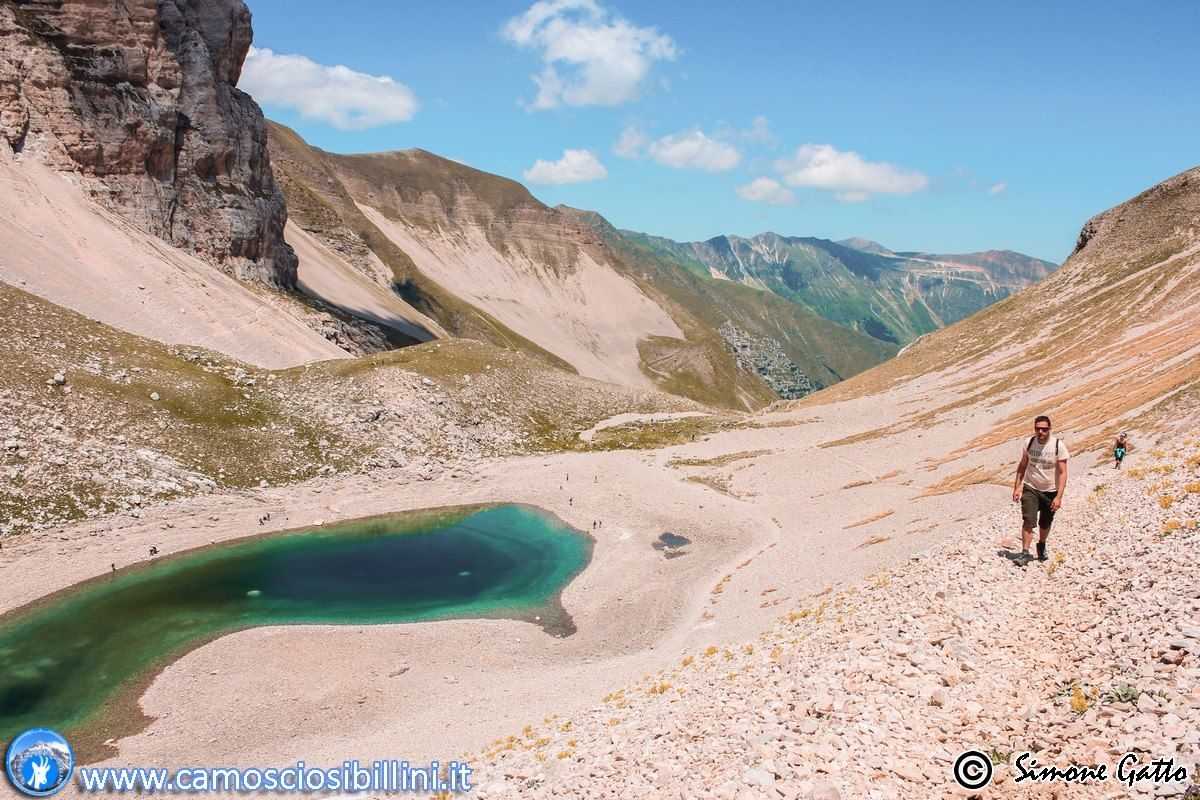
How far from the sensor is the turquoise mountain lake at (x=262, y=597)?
31.1m

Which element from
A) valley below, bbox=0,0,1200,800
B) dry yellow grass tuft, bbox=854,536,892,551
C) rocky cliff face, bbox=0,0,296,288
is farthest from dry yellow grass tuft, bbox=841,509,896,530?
rocky cliff face, bbox=0,0,296,288

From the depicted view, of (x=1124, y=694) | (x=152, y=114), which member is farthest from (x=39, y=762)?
(x=152, y=114)

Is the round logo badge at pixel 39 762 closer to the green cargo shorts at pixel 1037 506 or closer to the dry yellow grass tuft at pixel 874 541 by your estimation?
the green cargo shorts at pixel 1037 506

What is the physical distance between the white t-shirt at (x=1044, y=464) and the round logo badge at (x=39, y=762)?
34.6 m

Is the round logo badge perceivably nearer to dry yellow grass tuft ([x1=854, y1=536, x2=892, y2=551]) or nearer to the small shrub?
the small shrub

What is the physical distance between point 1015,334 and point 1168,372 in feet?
211

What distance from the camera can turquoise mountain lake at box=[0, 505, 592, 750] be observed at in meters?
31.1

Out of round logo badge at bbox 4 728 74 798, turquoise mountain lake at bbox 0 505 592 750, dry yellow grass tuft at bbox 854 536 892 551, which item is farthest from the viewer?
dry yellow grass tuft at bbox 854 536 892 551

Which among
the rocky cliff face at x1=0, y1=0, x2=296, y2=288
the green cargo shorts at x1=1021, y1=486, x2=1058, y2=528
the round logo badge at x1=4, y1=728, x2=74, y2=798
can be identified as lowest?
the round logo badge at x1=4, y1=728, x2=74, y2=798

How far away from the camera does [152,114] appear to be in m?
92.7

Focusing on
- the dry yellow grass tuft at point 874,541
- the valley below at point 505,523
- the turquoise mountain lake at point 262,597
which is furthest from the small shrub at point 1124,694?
the turquoise mountain lake at point 262,597

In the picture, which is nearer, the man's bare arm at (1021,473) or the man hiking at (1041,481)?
the man hiking at (1041,481)

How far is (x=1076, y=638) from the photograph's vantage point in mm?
15516

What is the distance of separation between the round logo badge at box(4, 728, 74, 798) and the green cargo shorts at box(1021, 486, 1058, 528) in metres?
34.3
